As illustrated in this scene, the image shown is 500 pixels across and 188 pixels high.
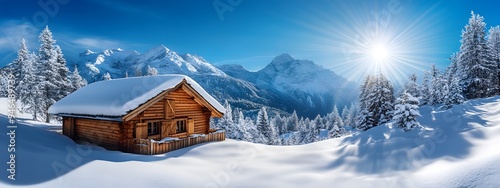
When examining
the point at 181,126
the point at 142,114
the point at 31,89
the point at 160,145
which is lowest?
the point at 160,145

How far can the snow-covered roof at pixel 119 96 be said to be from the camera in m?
14.6

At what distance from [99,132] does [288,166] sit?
1243 cm

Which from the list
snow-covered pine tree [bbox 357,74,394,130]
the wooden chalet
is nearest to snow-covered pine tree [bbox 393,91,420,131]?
the wooden chalet

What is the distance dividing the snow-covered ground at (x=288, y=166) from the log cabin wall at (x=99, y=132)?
2.36 metres

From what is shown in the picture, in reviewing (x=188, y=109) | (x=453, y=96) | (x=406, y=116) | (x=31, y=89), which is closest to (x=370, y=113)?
(x=453, y=96)

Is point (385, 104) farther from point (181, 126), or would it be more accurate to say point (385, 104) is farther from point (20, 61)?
point (20, 61)

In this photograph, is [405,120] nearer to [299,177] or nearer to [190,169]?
[299,177]

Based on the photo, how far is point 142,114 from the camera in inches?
611

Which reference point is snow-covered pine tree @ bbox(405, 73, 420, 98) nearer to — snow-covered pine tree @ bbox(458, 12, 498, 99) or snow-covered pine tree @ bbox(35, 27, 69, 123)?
snow-covered pine tree @ bbox(458, 12, 498, 99)

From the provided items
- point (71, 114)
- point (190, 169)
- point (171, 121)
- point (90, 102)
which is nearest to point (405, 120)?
point (190, 169)

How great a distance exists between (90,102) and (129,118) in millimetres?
5033

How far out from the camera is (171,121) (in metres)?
17.2

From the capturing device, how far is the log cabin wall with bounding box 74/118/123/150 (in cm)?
1522

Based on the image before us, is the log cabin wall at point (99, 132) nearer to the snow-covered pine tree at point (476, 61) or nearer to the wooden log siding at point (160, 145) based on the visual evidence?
the wooden log siding at point (160, 145)
